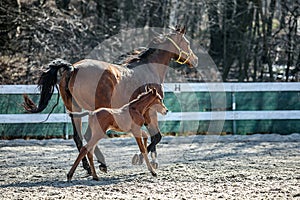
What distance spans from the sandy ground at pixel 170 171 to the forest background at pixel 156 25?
16.2ft

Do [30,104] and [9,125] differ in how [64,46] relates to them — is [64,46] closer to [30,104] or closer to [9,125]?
[9,125]

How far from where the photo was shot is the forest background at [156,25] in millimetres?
15258

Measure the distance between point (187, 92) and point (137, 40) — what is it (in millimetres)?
5015

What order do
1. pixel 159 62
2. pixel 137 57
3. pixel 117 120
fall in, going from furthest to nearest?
pixel 159 62 < pixel 137 57 < pixel 117 120

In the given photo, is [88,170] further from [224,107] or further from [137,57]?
[224,107]

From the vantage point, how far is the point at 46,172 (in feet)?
24.4

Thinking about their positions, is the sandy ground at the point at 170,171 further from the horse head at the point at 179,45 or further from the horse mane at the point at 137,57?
the horse head at the point at 179,45

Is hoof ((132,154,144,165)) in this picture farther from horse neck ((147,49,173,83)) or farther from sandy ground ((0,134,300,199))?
horse neck ((147,49,173,83))

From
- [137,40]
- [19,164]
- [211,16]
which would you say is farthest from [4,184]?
[211,16]

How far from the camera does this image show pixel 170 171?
7.27 meters

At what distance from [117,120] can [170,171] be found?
1.18 m

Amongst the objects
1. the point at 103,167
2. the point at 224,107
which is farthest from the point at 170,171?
the point at 224,107

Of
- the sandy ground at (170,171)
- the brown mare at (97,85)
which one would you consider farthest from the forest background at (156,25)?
the brown mare at (97,85)

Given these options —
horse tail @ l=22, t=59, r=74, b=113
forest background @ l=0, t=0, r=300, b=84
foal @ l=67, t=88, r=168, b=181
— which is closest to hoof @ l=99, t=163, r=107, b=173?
foal @ l=67, t=88, r=168, b=181
